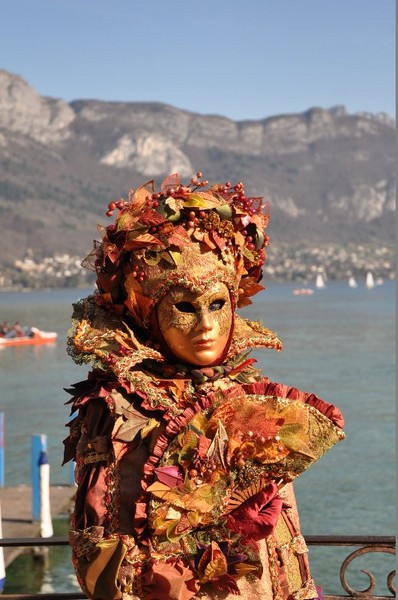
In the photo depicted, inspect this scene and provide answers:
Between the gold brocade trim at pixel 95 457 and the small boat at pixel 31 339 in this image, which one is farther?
the small boat at pixel 31 339

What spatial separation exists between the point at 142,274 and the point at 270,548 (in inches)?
43.1

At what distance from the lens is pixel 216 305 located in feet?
12.9

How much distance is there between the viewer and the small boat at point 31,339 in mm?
77625

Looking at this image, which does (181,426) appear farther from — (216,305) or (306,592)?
(306,592)

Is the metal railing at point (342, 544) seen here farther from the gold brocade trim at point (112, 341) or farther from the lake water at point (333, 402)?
the gold brocade trim at point (112, 341)

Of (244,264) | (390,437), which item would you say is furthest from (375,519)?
(244,264)

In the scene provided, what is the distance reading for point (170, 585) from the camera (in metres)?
3.58

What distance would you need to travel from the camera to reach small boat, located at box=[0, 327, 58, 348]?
3056 inches

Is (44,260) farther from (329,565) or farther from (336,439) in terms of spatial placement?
(336,439)

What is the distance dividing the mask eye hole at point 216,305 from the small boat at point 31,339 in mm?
73581

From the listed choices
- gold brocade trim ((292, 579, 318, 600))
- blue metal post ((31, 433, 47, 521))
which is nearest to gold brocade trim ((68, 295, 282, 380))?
gold brocade trim ((292, 579, 318, 600))

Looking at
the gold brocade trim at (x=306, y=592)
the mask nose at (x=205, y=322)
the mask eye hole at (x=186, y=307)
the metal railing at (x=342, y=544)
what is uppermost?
the mask eye hole at (x=186, y=307)

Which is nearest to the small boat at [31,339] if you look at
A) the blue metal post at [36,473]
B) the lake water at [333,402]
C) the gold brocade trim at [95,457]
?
the lake water at [333,402]

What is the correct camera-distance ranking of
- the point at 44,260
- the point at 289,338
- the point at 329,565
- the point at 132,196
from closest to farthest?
the point at 132,196 → the point at 329,565 → the point at 289,338 → the point at 44,260
